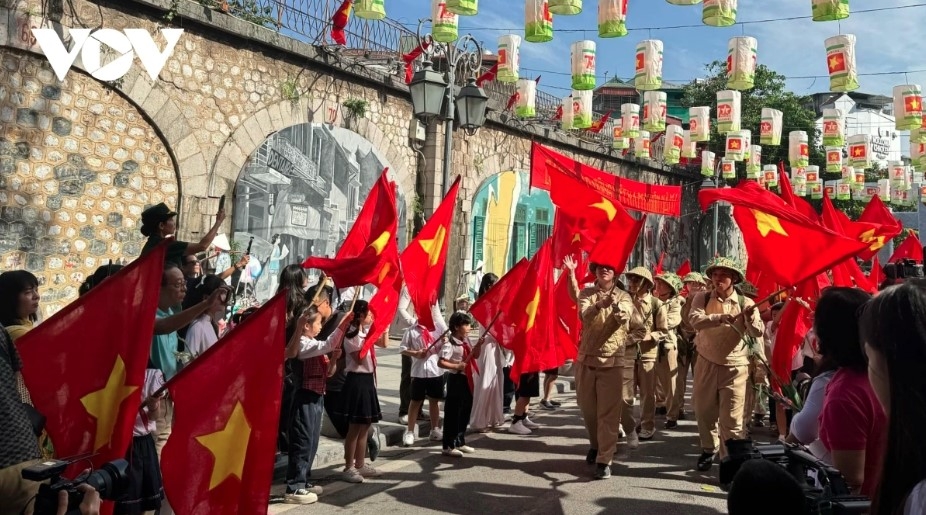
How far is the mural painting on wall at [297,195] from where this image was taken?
1143 centimetres

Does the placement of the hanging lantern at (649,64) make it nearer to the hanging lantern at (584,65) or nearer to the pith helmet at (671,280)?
the hanging lantern at (584,65)

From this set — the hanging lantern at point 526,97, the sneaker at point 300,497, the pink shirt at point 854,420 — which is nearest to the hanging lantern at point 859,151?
the hanging lantern at point 526,97

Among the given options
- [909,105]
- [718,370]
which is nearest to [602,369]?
[718,370]

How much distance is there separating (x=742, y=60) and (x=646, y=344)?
30.3 ft

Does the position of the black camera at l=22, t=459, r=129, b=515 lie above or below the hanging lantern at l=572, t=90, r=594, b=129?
below

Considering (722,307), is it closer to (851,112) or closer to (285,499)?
(285,499)

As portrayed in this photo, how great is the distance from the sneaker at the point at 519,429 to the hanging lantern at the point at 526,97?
428 inches

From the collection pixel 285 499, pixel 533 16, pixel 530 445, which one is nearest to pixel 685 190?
pixel 533 16

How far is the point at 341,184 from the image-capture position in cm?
1327

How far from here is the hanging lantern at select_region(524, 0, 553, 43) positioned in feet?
39.6

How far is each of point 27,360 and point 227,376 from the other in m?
0.83

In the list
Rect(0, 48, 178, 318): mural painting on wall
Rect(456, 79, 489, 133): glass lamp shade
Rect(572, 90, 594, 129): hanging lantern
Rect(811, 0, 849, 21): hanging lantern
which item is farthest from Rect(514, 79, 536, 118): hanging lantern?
Rect(0, 48, 178, 318): mural painting on wall

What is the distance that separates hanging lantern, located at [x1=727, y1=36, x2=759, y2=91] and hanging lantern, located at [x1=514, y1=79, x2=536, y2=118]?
14.7 feet

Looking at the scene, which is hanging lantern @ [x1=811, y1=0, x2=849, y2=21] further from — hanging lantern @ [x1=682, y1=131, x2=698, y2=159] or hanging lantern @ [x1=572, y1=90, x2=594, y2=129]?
hanging lantern @ [x1=682, y1=131, x2=698, y2=159]
